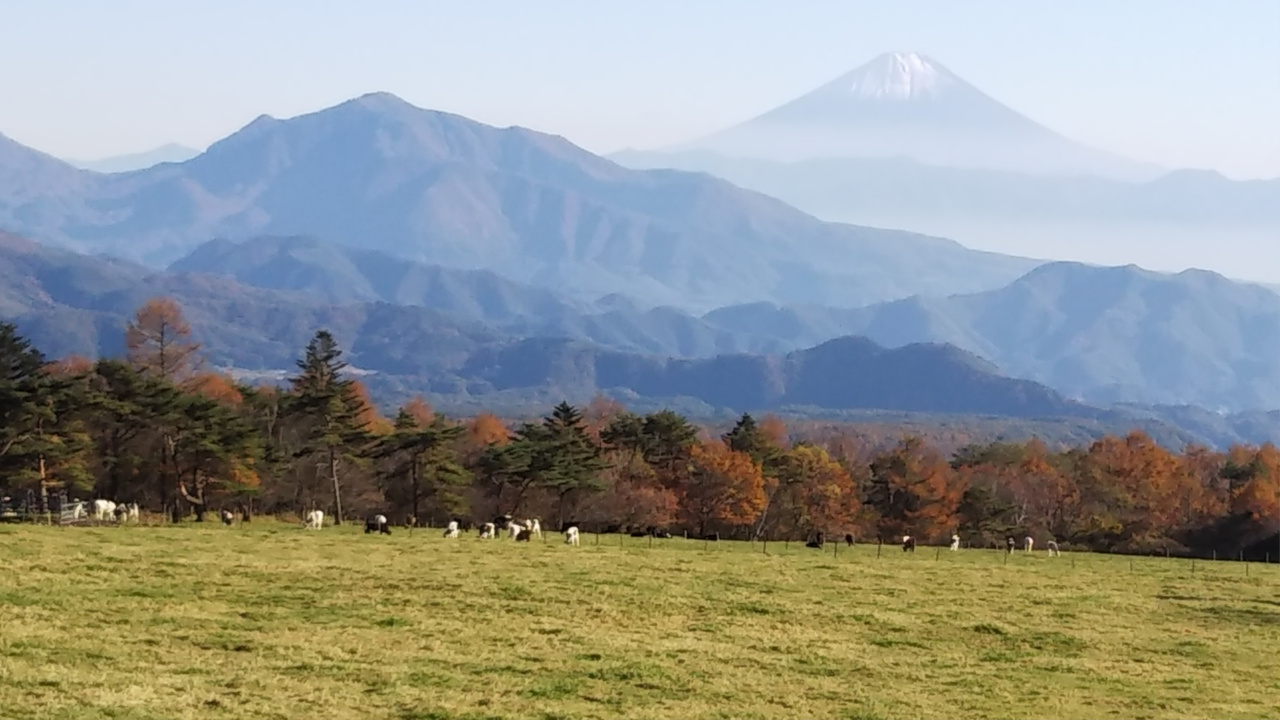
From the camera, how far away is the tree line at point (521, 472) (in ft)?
178

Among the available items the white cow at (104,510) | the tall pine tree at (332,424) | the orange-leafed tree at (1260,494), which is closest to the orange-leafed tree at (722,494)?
the tall pine tree at (332,424)

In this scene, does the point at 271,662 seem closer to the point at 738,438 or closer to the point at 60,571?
the point at 60,571

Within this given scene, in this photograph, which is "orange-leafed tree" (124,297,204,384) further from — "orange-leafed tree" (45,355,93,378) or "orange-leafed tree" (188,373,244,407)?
"orange-leafed tree" (45,355,93,378)

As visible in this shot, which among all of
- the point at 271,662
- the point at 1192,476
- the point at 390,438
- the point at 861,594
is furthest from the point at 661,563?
the point at 1192,476

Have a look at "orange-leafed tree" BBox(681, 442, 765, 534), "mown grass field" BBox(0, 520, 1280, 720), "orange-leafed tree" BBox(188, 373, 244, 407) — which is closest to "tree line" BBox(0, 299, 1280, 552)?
"orange-leafed tree" BBox(681, 442, 765, 534)

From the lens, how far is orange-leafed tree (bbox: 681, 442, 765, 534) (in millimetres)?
74562

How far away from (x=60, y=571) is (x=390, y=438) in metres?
30.8

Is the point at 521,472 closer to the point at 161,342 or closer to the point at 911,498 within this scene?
the point at 911,498

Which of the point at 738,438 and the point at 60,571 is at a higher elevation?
the point at 738,438

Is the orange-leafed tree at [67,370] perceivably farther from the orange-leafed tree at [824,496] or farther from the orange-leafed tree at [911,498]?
the orange-leafed tree at [911,498]

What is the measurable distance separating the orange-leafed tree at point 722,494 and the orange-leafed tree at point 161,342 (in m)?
30.3

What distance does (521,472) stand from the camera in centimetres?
6238

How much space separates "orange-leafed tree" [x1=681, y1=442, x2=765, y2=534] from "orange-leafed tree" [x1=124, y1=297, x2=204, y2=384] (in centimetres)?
3027

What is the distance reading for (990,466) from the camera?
105188 millimetres
